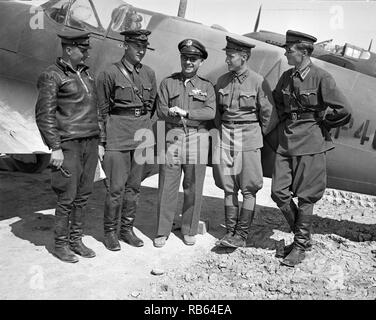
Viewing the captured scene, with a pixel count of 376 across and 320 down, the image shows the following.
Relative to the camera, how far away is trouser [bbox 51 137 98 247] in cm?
450

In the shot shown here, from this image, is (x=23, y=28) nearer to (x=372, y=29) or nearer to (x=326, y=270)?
(x=326, y=270)

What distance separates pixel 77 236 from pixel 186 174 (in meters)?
1.46

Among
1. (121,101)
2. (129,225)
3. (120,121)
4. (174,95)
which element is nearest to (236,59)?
(174,95)

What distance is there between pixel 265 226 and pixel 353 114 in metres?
2.24

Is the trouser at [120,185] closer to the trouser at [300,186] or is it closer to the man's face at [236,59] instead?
the man's face at [236,59]

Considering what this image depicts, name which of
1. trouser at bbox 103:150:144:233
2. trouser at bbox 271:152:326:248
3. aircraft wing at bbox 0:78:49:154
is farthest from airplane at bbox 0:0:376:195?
trouser at bbox 103:150:144:233

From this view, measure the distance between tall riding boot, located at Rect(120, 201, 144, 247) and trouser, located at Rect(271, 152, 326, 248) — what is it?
168 cm

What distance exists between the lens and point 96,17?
6113 millimetres

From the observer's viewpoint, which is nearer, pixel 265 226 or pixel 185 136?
pixel 185 136

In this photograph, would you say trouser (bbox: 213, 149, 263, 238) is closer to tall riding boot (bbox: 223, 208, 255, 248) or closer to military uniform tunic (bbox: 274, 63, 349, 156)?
tall riding boot (bbox: 223, 208, 255, 248)

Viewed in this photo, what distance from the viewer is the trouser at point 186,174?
512 centimetres

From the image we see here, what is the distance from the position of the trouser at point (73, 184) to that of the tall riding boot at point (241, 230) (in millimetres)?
1778

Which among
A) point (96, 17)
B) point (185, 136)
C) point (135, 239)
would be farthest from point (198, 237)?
point (96, 17)

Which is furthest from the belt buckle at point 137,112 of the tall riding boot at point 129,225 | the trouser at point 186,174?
the tall riding boot at point 129,225
